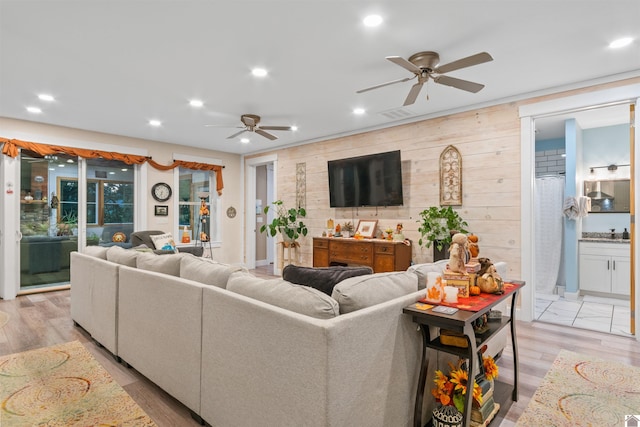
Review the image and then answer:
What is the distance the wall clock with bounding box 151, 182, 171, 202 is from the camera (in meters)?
6.63

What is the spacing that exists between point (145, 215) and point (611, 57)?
6.97 metres

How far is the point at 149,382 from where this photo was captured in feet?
8.27

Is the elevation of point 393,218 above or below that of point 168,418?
above

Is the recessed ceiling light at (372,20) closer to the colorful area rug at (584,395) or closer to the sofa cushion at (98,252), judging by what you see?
the colorful area rug at (584,395)

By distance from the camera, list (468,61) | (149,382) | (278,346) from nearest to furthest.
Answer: (278,346), (149,382), (468,61)

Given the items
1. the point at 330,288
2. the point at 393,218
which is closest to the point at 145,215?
the point at 393,218

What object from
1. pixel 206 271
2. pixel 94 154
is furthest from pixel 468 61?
pixel 94 154

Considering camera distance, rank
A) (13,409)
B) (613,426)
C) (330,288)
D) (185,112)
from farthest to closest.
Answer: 1. (185,112)
2. (13,409)
3. (613,426)
4. (330,288)

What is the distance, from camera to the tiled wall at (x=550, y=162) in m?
5.84

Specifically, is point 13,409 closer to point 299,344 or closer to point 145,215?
point 299,344

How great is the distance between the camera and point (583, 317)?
4.19m

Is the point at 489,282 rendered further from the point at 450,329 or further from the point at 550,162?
the point at 550,162

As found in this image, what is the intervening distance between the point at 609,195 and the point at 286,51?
5.51 metres

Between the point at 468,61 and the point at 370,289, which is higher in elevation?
the point at 468,61
